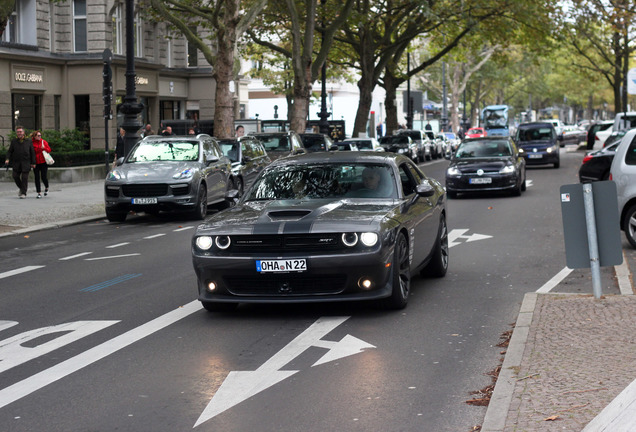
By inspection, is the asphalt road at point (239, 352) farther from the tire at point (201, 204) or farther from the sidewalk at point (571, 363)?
the tire at point (201, 204)

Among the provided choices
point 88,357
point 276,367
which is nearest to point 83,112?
point 88,357

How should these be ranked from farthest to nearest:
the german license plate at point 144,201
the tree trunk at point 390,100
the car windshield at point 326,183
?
the tree trunk at point 390,100, the german license plate at point 144,201, the car windshield at point 326,183

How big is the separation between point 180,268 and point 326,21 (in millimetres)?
34696

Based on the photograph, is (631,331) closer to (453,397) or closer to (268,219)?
(453,397)

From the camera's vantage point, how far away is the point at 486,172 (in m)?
26.2

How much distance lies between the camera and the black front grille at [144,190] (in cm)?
2091

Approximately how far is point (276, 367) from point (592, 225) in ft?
10.8

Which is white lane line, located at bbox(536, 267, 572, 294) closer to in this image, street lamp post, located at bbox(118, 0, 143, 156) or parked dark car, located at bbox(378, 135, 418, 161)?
street lamp post, located at bbox(118, 0, 143, 156)

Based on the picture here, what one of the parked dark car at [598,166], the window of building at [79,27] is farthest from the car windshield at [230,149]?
the window of building at [79,27]

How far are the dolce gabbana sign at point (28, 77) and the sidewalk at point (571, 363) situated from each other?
1244 inches

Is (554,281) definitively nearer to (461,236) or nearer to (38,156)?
(461,236)

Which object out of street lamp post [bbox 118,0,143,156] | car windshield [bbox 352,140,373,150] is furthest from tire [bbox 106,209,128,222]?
car windshield [bbox 352,140,373,150]

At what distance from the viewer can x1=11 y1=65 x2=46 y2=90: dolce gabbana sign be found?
3988cm

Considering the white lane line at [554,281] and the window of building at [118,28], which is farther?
the window of building at [118,28]
